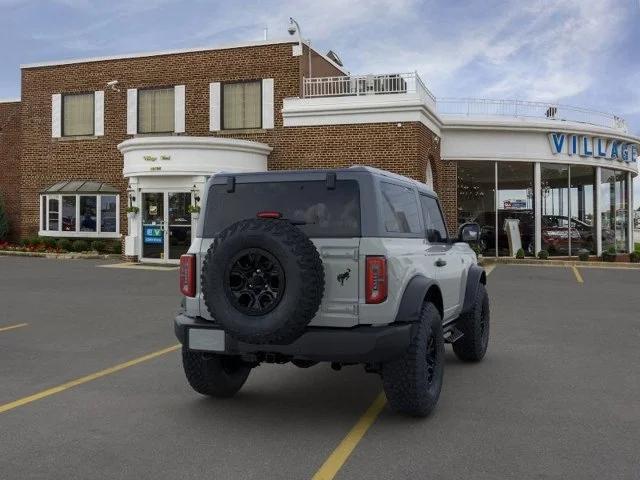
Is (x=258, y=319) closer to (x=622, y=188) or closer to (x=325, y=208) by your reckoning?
(x=325, y=208)

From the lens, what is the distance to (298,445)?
4441mm

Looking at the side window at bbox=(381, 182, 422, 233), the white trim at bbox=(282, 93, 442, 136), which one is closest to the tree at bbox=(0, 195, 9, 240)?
the white trim at bbox=(282, 93, 442, 136)

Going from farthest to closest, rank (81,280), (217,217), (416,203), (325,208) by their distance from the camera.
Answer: (81,280)
(416,203)
(217,217)
(325,208)

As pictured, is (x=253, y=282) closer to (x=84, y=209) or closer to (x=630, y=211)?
(x=84, y=209)

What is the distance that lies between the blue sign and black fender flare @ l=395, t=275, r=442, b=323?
16686 mm

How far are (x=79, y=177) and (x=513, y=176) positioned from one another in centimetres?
1621

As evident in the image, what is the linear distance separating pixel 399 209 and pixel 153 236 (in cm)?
1648

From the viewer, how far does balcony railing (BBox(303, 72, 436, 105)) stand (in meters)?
20.6

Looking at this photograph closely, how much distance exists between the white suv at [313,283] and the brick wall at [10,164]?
24740 mm

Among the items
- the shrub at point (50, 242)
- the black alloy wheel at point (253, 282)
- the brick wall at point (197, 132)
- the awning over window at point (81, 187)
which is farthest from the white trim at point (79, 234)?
the black alloy wheel at point (253, 282)

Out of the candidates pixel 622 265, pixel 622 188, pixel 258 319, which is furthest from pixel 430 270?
pixel 622 188

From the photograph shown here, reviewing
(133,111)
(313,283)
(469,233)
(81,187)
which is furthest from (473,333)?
(81,187)

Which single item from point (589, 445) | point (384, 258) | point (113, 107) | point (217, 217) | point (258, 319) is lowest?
point (589, 445)

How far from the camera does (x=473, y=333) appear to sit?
22.8 feet
